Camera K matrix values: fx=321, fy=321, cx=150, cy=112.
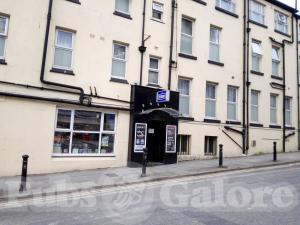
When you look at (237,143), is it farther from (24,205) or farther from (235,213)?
(24,205)

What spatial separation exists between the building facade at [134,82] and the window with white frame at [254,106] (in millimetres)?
63

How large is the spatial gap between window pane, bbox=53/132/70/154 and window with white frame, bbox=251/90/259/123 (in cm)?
1164

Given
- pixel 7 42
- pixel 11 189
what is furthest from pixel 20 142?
pixel 7 42

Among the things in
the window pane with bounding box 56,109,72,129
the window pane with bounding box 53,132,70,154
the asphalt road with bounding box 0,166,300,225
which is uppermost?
the window pane with bounding box 56,109,72,129

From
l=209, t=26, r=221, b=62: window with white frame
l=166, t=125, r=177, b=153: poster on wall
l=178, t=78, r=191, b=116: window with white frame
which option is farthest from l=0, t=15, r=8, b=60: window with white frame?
l=209, t=26, r=221, b=62: window with white frame

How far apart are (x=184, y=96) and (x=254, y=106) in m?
5.69

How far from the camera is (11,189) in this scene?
946cm

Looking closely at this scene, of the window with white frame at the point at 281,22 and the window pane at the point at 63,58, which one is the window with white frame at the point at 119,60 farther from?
the window with white frame at the point at 281,22

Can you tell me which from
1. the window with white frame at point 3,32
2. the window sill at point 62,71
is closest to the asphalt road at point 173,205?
the window sill at point 62,71

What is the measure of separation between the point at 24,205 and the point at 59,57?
687 centimetres

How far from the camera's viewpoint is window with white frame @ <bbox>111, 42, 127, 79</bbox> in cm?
1447

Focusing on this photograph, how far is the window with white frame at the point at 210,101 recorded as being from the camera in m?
17.6

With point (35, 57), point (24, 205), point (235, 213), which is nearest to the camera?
point (235, 213)

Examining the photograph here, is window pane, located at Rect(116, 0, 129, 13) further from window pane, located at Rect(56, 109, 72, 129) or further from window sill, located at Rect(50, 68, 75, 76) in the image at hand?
window pane, located at Rect(56, 109, 72, 129)
